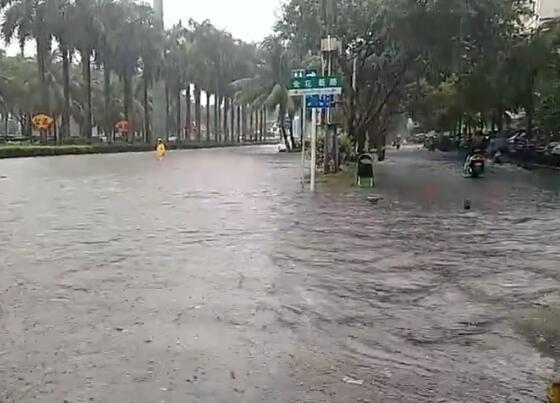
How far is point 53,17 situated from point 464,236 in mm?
42659

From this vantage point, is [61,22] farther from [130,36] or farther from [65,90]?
[130,36]

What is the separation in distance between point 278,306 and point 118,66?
2124 inches

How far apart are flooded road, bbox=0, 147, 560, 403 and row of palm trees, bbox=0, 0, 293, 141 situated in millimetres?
37888

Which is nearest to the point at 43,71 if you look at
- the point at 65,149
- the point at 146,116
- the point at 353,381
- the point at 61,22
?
the point at 61,22

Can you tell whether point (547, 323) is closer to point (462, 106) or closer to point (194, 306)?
point (194, 306)

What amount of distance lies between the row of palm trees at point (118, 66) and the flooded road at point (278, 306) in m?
37.9

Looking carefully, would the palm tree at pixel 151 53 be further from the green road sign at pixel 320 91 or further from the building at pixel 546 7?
the green road sign at pixel 320 91

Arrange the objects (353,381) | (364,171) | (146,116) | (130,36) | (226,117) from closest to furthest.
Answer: (353,381), (364,171), (130,36), (146,116), (226,117)

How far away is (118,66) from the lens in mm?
58219

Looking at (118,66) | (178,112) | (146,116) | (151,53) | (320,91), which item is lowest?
(146,116)

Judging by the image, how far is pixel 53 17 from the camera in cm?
4884

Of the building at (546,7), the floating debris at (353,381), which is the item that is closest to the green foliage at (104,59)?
the building at (546,7)

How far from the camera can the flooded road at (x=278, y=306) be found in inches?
186

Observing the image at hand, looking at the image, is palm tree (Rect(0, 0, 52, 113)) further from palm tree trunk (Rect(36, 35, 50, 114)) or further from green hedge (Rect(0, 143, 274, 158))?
green hedge (Rect(0, 143, 274, 158))
